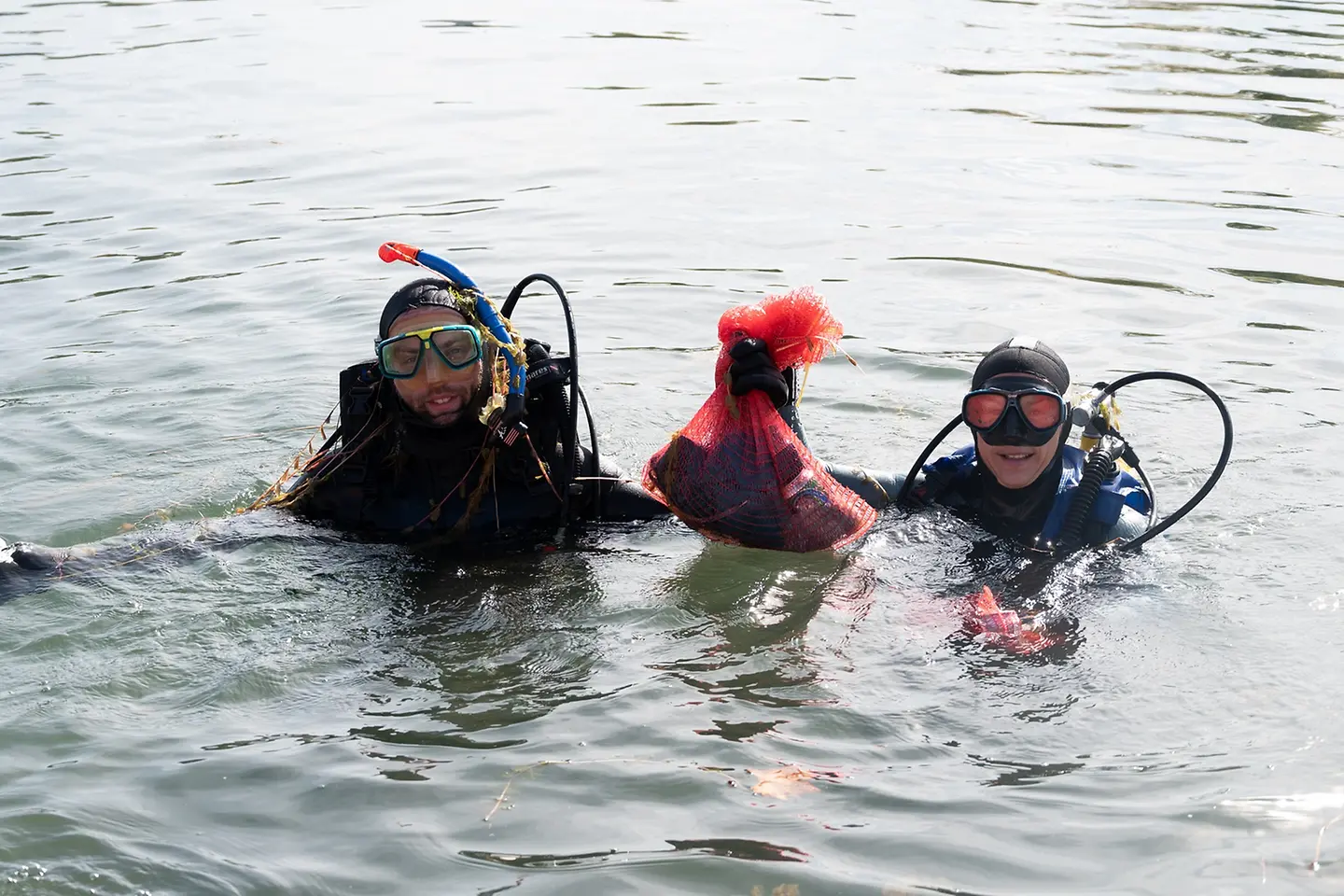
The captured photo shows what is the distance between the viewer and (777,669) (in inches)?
167

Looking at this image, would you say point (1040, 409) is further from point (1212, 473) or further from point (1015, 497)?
point (1212, 473)

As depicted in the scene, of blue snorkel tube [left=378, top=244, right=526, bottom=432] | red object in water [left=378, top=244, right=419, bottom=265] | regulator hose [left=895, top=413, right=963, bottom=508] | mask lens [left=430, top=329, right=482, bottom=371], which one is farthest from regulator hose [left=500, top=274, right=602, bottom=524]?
regulator hose [left=895, top=413, right=963, bottom=508]

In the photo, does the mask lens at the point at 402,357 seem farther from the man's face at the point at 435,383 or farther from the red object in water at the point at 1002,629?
the red object in water at the point at 1002,629

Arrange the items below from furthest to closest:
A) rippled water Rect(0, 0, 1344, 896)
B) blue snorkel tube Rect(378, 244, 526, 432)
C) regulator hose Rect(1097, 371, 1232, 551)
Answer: blue snorkel tube Rect(378, 244, 526, 432) < regulator hose Rect(1097, 371, 1232, 551) < rippled water Rect(0, 0, 1344, 896)

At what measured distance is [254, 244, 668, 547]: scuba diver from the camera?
4.67 meters

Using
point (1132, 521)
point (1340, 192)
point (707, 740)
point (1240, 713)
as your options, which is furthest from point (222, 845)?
point (1340, 192)

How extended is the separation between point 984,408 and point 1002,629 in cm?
76

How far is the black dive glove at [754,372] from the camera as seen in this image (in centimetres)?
450

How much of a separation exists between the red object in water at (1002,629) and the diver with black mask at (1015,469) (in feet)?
1.42

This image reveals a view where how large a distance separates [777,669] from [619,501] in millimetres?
1043

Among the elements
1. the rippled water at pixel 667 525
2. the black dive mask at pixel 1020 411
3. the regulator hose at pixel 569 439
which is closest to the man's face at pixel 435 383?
the regulator hose at pixel 569 439

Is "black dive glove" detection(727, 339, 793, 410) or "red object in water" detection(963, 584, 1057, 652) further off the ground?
"black dive glove" detection(727, 339, 793, 410)

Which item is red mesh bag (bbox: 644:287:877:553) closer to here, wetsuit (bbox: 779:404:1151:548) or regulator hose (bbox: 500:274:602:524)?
wetsuit (bbox: 779:404:1151:548)

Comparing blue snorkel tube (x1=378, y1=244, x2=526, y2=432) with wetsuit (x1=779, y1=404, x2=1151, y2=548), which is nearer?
blue snorkel tube (x1=378, y1=244, x2=526, y2=432)
